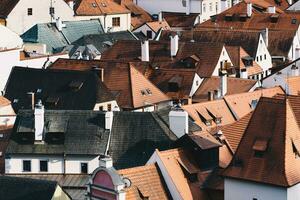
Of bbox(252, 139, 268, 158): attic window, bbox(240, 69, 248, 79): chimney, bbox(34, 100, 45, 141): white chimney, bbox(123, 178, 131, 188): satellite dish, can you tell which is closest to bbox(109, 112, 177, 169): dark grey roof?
bbox(34, 100, 45, 141): white chimney

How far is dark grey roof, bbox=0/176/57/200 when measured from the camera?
181 feet

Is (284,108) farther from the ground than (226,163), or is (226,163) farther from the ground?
(284,108)

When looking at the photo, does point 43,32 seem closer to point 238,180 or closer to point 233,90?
point 233,90

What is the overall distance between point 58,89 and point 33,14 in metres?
39.2

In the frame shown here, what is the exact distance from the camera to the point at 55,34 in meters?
112

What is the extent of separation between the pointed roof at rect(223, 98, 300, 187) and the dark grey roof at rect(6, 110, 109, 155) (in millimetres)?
12817

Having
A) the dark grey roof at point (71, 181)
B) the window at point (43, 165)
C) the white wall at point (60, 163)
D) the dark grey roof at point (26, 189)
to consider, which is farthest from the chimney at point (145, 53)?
the dark grey roof at point (26, 189)

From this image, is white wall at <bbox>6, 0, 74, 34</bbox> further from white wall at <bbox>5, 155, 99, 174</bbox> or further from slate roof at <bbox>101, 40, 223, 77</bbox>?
white wall at <bbox>5, 155, 99, 174</bbox>

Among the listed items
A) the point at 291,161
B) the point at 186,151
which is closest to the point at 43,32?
the point at 186,151

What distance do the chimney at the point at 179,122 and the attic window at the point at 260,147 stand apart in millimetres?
10957

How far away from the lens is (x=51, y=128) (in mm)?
66750

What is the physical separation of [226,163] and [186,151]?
7.73 feet

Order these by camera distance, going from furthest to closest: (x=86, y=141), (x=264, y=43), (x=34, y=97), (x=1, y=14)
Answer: (x=1, y=14) < (x=264, y=43) < (x=34, y=97) < (x=86, y=141)

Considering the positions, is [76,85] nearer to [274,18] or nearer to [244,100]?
[244,100]
